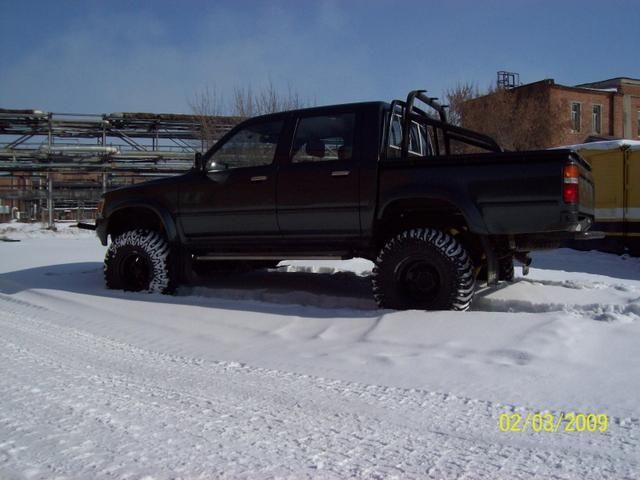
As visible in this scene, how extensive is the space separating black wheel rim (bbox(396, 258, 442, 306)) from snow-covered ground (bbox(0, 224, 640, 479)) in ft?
1.11

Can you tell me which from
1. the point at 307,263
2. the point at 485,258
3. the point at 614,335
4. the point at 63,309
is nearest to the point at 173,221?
the point at 63,309

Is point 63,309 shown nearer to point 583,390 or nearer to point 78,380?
point 78,380

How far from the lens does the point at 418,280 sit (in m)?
5.00

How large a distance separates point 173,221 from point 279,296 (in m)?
1.43

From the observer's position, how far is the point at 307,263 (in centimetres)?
826

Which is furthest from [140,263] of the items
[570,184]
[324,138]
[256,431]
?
[570,184]

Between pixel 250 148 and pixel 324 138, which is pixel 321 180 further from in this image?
pixel 250 148

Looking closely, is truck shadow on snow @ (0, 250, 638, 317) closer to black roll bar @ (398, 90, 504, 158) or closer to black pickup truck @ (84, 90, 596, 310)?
black pickup truck @ (84, 90, 596, 310)

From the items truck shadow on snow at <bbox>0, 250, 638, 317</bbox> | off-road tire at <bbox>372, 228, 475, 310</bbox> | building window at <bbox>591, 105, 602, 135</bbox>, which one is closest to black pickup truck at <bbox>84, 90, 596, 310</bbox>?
off-road tire at <bbox>372, 228, 475, 310</bbox>

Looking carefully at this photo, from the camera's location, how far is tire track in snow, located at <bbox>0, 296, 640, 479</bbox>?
228cm

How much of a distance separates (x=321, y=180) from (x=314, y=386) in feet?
7.90

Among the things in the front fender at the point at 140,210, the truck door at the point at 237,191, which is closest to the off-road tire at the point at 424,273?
the truck door at the point at 237,191

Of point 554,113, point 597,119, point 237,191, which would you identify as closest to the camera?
point 237,191

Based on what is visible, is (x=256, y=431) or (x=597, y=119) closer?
(x=256, y=431)
